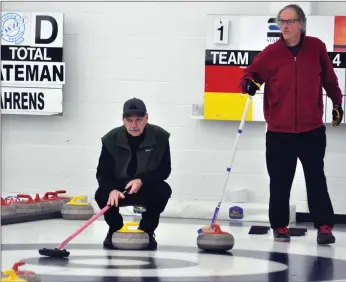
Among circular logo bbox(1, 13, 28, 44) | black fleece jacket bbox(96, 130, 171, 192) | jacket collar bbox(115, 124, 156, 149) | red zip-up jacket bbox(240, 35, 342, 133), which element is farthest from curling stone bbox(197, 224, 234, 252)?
circular logo bbox(1, 13, 28, 44)

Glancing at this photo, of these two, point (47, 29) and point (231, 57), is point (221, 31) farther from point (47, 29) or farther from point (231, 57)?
point (47, 29)

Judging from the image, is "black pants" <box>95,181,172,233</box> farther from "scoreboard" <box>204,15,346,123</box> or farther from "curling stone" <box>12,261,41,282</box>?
"scoreboard" <box>204,15,346,123</box>

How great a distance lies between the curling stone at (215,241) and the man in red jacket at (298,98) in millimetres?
774

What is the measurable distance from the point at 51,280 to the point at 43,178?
372cm

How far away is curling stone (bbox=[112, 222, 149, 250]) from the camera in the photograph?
5508 mm

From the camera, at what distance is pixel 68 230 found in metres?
6.61

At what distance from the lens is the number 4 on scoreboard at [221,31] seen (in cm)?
758

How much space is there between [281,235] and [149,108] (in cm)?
201

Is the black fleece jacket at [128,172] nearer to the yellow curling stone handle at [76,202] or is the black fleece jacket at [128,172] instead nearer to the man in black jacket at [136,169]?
the man in black jacket at [136,169]

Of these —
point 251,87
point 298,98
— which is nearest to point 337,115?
point 298,98

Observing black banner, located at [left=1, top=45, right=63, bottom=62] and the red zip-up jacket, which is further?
black banner, located at [left=1, top=45, right=63, bottom=62]

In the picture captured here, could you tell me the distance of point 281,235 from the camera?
6211 mm

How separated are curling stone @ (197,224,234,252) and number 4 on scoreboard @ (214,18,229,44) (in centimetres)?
237

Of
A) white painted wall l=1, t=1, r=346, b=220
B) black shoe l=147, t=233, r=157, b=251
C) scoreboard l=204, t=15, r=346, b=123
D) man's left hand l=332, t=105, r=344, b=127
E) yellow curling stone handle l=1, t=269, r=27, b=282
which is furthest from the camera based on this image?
white painted wall l=1, t=1, r=346, b=220
